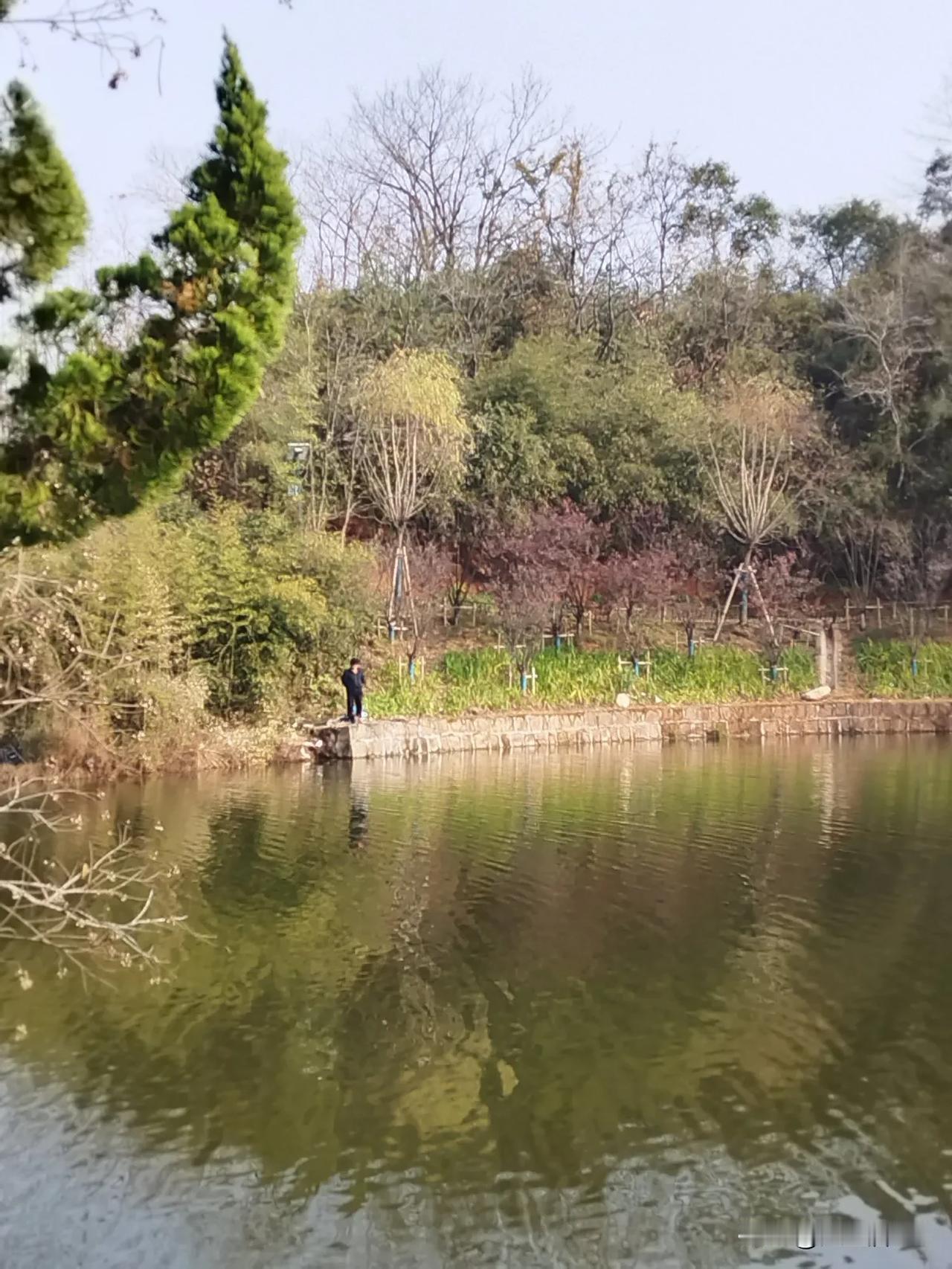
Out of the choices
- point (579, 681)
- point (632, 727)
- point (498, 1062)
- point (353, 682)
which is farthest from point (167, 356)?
point (579, 681)

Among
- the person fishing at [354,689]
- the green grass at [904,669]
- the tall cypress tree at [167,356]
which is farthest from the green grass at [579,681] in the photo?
the tall cypress tree at [167,356]

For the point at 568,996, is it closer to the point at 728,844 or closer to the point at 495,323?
the point at 728,844

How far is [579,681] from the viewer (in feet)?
77.3

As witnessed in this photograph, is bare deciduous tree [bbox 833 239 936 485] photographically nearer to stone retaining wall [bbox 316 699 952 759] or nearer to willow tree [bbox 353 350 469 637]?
stone retaining wall [bbox 316 699 952 759]

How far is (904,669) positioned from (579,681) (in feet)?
22.8

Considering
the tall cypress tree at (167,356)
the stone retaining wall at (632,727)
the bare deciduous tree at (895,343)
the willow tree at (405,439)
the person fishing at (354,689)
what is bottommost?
the stone retaining wall at (632,727)

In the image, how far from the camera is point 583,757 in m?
20.0

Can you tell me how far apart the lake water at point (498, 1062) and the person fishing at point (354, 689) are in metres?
6.60

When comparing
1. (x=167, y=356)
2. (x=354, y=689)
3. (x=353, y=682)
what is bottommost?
(x=354, y=689)

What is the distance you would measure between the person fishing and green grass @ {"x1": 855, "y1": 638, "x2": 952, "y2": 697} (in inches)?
428

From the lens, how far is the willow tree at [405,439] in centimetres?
2422

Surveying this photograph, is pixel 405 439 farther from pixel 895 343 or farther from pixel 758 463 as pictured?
pixel 895 343

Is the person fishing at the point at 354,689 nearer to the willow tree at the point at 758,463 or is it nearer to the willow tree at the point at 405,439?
the willow tree at the point at 405,439

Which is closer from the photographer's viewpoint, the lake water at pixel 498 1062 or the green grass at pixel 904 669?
the lake water at pixel 498 1062
